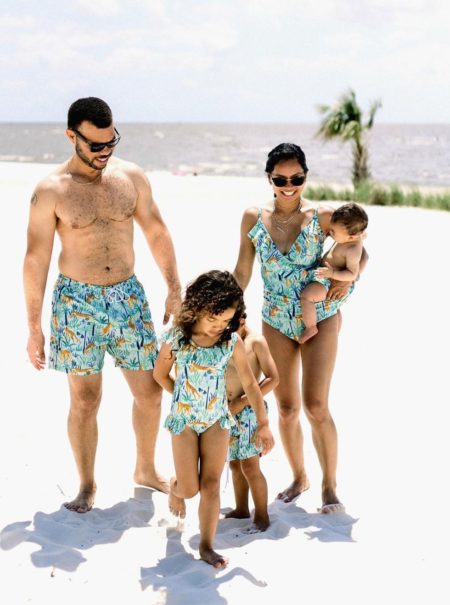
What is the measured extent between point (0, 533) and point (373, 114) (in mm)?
24662

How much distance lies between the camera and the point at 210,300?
3646mm

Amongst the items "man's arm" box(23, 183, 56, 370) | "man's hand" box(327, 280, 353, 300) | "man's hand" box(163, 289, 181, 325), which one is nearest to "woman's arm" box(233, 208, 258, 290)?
"man's hand" box(163, 289, 181, 325)

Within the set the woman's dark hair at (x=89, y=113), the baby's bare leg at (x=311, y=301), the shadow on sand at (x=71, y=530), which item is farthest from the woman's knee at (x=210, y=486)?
the woman's dark hair at (x=89, y=113)

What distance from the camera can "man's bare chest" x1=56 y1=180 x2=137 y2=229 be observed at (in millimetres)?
4320

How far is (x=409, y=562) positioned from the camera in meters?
3.79

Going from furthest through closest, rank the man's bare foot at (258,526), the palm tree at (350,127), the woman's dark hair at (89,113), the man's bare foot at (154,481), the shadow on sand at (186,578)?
1. the palm tree at (350,127)
2. the man's bare foot at (154,481)
3. the woman's dark hair at (89,113)
4. the man's bare foot at (258,526)
5. the shadow on sand at (186,578)

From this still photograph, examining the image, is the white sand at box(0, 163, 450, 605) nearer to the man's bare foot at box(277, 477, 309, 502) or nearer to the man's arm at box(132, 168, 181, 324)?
the man's bare foot at box(277, 477, 309, 502)

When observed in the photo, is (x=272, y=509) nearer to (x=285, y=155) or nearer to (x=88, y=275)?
(x=88, y=275)

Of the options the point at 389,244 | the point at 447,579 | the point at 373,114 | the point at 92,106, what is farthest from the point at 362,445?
the point at 373,114

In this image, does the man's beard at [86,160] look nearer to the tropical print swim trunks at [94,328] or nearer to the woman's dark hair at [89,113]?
the woman's dark hair at [89,113]

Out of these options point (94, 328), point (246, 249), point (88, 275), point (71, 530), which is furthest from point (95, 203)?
point (71, 530)

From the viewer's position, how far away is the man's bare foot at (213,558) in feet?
12.1

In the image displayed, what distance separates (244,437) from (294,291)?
2.83 feet

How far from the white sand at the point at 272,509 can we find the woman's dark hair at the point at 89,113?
2.09 metres
